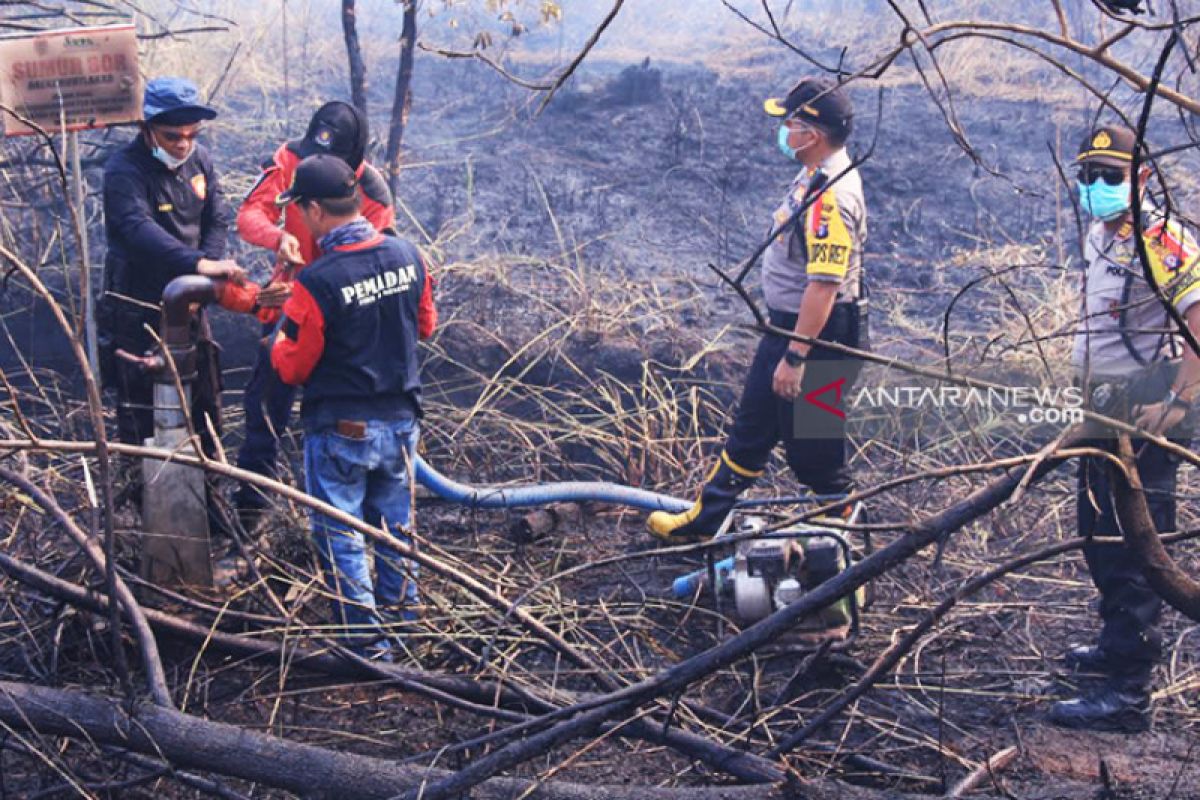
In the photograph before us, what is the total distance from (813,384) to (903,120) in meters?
6.30

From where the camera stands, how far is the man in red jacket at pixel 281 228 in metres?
5.09

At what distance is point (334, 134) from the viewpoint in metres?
5.36

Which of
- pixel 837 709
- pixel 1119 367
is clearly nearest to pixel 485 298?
pixel 1119 367

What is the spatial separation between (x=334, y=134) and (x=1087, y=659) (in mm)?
3745

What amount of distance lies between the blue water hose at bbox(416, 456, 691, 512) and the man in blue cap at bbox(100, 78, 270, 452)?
1035 mm

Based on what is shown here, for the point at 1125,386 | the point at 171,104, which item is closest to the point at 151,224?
the point at 171,104

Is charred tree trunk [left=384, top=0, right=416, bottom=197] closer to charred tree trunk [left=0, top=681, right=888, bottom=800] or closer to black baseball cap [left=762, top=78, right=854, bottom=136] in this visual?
black baseball cap [left=762, top=78, right=854, bottom=136]

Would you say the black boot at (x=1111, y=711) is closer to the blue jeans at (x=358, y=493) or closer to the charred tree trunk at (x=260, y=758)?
the charred tree trunk at (x=260, y=758)

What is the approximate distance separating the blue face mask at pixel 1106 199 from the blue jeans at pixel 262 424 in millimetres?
3208

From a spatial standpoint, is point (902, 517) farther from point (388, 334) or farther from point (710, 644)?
point (388, 334)

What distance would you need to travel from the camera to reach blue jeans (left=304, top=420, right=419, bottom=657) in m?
4.20

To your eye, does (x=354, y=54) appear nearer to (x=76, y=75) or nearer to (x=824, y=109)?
(x=76, y=75)

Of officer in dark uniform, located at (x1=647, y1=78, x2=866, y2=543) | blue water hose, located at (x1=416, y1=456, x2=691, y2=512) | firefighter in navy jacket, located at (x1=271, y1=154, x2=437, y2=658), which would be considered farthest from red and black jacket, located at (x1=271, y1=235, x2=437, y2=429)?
officer in dark uniform, located at (x1=647, y1=78, x2=866, y2=543)

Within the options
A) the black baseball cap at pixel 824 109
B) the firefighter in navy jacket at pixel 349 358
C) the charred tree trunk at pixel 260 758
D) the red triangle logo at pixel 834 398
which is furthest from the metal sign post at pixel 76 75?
the red triangle logo at pixel 834 398
